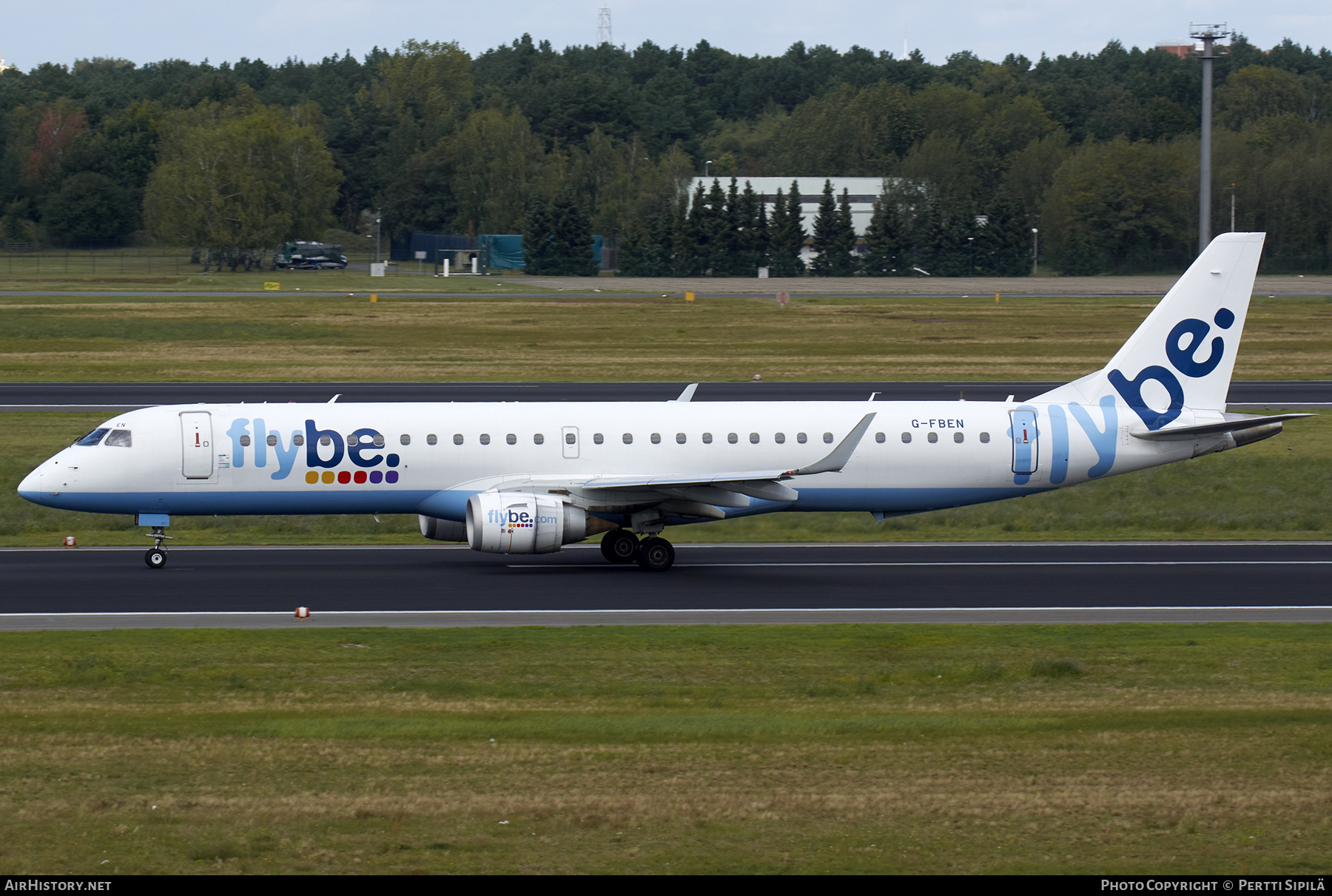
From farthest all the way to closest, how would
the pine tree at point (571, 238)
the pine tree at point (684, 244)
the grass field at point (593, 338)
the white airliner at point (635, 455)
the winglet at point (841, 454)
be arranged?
the pine tree at point (571, 238) → the pine tree at point (684, 244) → the grass field at point (593, 338) → the white airliner at point (635, 455) → the winglet at point (841, 454)

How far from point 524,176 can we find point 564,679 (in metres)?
159

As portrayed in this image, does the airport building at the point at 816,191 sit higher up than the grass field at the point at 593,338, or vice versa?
the airport building at the point at 816,191

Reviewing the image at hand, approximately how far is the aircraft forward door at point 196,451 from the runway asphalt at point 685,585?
2.02m

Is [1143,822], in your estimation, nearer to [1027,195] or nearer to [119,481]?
[119,481]

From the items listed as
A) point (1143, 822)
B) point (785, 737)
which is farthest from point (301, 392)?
point (1143, 822)

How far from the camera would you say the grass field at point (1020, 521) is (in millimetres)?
34875

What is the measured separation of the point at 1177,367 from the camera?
107 ft

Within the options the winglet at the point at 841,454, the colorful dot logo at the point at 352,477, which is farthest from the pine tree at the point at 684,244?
the winglet at the point at 841,454

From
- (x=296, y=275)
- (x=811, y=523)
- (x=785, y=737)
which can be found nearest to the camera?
(x=785, y=737)

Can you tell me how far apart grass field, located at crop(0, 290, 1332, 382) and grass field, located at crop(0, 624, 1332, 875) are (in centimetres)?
4024

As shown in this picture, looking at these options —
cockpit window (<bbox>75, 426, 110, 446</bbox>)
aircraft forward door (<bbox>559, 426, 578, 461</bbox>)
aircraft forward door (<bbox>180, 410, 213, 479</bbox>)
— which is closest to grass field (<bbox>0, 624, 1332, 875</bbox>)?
aircraft forward door (<bbox>180, 410, 213, 479</bbox>)

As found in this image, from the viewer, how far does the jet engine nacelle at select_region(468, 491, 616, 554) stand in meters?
28.0

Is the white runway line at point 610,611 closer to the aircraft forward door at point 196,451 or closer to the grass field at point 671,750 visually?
the grass field at point 671,750

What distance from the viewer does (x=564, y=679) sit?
20094 millimetres
